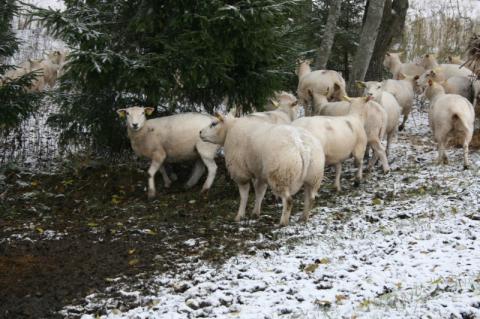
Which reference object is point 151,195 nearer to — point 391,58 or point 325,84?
point 325,84

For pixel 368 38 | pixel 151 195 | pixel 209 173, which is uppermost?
pixel 368 38

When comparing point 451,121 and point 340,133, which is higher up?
point 451,121

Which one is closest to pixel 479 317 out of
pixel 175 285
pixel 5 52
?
pixel 175 285

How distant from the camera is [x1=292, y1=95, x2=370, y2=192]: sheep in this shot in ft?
28.0

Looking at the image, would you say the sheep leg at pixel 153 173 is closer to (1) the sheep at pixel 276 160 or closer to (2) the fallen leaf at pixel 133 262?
(1) the sheep at pixel 276 160

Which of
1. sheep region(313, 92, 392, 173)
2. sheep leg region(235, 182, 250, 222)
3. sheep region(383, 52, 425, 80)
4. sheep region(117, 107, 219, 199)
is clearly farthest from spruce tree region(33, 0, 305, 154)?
sheep region(383, 52, 425, 80)

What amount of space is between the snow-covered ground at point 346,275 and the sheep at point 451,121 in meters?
1.86

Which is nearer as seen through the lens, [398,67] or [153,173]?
[153,173]

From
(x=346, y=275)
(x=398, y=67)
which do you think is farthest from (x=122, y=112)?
(x=398, y=67)

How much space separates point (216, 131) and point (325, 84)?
421 centimetres

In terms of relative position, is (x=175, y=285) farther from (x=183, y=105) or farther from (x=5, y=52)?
(x=5, y=52)

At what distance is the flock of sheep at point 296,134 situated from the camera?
23.5 ft

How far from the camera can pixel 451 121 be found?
9633 millimetres

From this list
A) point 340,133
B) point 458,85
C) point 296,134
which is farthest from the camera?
point 458,85
